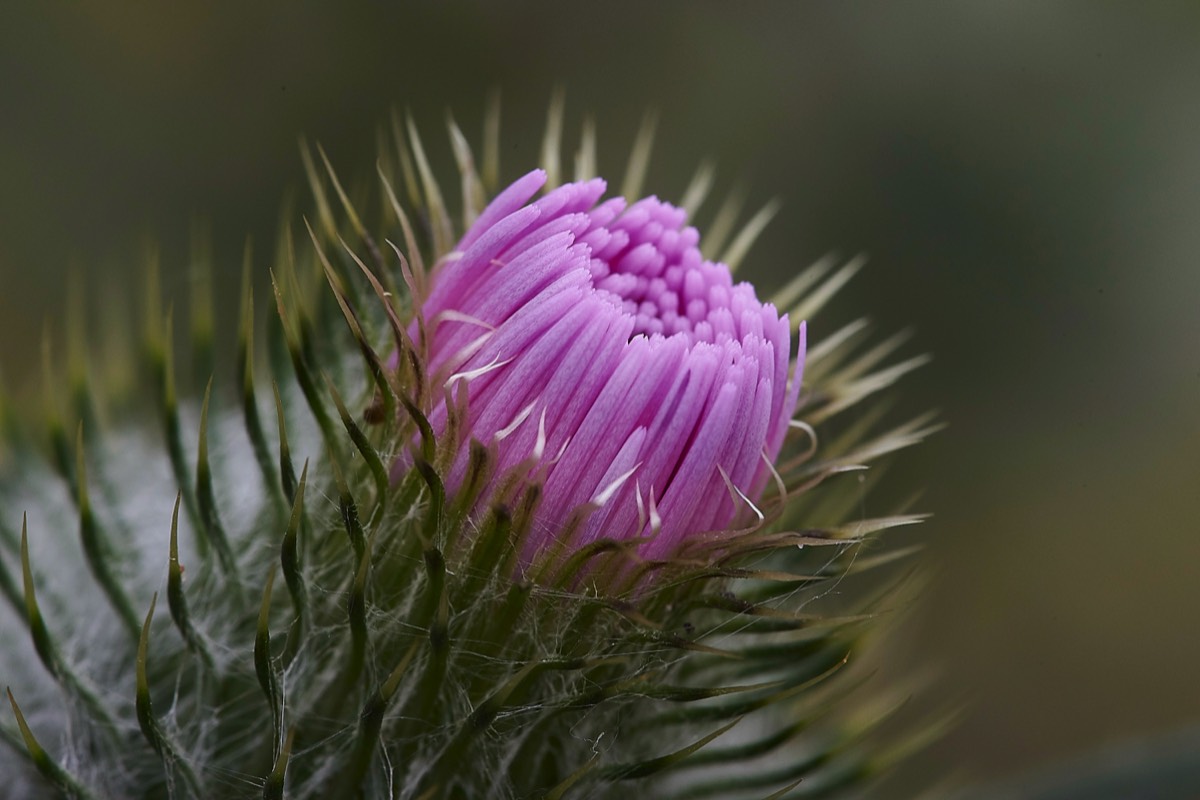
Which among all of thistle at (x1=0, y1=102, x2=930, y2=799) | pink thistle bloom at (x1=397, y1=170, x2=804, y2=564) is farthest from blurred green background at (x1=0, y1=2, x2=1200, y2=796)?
pink thistle bloom at (x1=397, y1=170, x2=804, y2=564)

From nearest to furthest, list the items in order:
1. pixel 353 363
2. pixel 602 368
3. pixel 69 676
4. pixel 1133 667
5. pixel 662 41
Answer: pixel 602 368 < pixel 69 676 < pixel 353 363 < pixel 1133 667 < pixel 662 41

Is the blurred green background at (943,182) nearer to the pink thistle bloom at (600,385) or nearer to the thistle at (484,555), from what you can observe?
the thistle at (484,555)

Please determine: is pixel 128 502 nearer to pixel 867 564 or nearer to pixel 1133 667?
pixel 867 564

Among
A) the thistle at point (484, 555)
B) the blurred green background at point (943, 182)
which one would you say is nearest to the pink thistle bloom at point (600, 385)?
the thistle at point (484, 555)

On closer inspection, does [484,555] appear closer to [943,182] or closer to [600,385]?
[600,385]

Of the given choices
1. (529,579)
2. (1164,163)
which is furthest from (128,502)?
(1164,163)

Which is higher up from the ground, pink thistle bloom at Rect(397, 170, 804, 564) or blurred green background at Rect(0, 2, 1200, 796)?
blurred green background at Rect(0, 2, 1200, 796)

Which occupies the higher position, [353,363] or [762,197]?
[762,197]

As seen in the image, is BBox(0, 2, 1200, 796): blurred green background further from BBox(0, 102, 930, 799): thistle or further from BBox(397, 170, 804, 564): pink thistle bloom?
BBox(397, 170, 804, 564): pink thistle bloom
